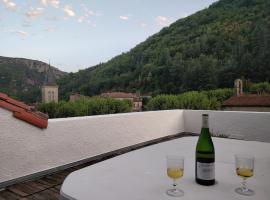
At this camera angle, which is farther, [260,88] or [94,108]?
[260,88]

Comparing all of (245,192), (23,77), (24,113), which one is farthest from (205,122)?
(23,77)

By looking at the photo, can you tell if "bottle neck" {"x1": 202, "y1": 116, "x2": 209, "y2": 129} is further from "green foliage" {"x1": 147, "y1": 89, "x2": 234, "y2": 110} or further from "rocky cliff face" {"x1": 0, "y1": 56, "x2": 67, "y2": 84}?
"rocky cliff face" {"x1": 0, "y1": 56, "x2": 67, "y2": 84}

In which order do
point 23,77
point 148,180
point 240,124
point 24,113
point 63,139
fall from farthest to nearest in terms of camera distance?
point 23,77 < point 240,124 < point 63,139 < point 24,113 < point 148,180

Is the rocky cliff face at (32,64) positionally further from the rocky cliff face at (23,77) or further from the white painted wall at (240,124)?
the white painted wall at (240,124)

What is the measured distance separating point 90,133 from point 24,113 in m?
1.02

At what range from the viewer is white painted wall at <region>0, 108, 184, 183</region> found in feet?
8.83

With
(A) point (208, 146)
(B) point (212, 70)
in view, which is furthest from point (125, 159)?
(B) point (212, 70)

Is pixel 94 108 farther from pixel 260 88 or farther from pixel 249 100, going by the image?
pixel 260 88

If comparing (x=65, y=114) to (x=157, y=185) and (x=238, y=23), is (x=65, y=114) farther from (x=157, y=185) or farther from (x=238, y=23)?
(x=238, y=23)

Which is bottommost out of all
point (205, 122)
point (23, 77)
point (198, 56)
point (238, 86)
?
point (205, 122)

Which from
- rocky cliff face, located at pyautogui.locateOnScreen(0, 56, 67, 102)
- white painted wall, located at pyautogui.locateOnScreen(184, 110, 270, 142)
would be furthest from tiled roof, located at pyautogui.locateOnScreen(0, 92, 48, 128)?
rocky cliff face, located at pyautogui.locateOnScreen(0, 56, 67, 102)

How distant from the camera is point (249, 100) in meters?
19.9

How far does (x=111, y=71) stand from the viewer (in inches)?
864

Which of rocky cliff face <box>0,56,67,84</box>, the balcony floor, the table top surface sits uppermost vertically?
rocky cliff face <box>0,56,67,84</box>
